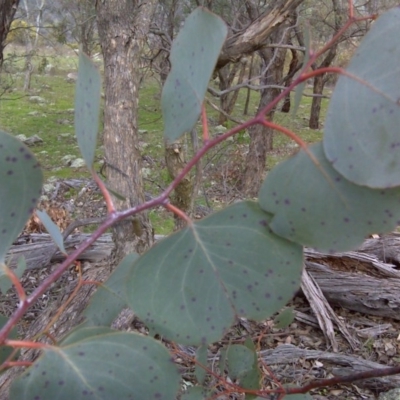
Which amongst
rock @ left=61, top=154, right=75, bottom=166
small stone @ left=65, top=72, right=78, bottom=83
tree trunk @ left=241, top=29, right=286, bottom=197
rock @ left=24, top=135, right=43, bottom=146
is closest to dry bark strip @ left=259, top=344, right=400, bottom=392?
tree trunk @ left=241, top=29, right=286, bottom=197

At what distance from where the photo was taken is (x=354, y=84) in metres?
0.33

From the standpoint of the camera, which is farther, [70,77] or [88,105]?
[70,77]

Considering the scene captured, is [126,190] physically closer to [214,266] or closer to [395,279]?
[395,279]

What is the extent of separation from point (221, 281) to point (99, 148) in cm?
539

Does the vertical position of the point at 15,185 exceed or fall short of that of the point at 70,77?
it exceeds it

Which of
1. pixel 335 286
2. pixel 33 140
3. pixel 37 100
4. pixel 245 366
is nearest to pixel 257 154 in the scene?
pixel 335 286

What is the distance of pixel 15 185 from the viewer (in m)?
0.38

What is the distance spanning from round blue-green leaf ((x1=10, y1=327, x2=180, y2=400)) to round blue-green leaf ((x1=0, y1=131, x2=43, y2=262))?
4.3 inches

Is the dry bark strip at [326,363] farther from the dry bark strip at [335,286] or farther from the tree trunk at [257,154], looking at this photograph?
the tree trunk at [257,154]

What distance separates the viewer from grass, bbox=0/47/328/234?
14.0ft

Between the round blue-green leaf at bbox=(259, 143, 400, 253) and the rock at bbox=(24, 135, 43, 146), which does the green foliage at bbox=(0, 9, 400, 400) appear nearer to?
the round blue-green leaf at bbox=(259, 143, 400, 253)

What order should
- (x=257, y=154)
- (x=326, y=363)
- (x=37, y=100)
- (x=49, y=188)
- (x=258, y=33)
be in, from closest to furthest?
1. (x=326, y=363)
2. (x=258, y=33)
3. (x=257, y=154)
4. (x=49, y=188)
5. (x=37, y=100)

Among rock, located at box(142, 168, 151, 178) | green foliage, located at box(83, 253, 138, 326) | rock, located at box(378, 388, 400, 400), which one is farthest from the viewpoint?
rock, located at box(142, 168, 151, 178)

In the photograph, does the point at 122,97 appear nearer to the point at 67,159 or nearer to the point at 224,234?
the point at 224,234
